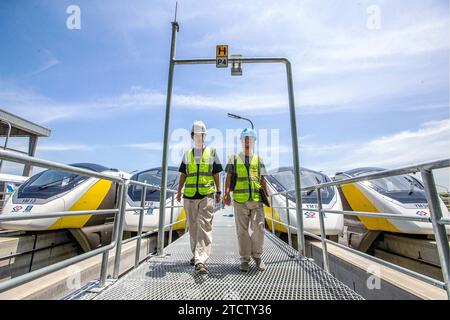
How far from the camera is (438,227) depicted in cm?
165

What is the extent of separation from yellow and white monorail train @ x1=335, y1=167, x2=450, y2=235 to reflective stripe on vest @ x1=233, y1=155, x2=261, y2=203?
376 centimetres

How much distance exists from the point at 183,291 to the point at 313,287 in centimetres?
134

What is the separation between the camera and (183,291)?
226 cm

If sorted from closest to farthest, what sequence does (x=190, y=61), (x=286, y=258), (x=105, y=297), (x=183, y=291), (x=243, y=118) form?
(x=105, y=297)
(x=183, y=291)
(x=286, y=258)
(x=190, y=61)
(x=243, y=118)

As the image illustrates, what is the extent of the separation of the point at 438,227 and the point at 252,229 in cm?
178

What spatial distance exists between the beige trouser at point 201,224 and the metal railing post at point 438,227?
2143mm

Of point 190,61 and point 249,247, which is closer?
point 249,247

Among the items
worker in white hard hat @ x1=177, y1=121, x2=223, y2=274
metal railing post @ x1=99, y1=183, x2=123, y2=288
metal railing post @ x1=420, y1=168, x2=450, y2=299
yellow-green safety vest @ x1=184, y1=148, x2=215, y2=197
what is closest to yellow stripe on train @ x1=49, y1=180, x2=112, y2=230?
metal railing post @ x1=99, y1=183, x2=123, y2=288

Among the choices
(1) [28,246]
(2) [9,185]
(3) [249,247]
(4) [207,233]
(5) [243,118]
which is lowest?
(1) [28,246]

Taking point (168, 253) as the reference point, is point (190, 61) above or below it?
above

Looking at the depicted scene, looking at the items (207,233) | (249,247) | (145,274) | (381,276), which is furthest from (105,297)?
(381,276)

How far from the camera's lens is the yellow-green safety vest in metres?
2.95
